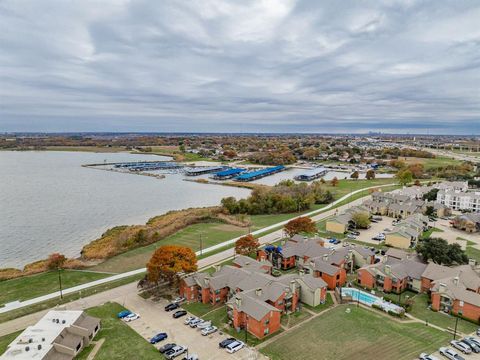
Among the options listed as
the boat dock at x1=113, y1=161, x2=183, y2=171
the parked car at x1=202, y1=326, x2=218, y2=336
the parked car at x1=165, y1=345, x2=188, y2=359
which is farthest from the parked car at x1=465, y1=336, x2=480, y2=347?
the boat dock at x1=113, y1=161, x2=183, y2=171

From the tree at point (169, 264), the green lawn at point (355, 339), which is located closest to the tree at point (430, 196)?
the green lawn at point (355, 339)

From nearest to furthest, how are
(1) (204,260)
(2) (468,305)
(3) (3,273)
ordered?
1. (2) (468,305)
2. (3) (3,273)
3. (1) (204,260)

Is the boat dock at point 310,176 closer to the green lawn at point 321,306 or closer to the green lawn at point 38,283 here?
the green lawn at point 321,306

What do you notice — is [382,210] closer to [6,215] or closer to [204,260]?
[204,260]

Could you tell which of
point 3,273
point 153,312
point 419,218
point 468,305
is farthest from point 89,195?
point 468,305

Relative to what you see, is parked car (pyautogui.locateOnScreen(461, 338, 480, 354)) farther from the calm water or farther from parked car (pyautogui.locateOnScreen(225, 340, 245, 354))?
the calm water
